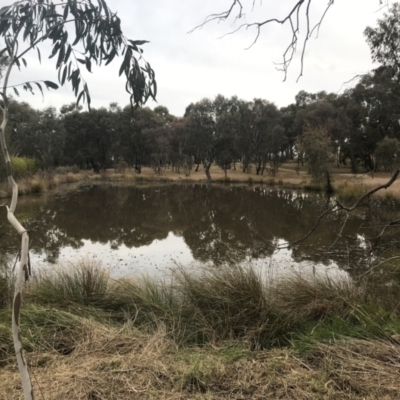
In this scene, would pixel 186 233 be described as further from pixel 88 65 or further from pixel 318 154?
pixel 318 154

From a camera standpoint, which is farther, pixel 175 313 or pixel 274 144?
pixel 274 144

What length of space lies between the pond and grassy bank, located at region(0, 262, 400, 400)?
0.67 meters

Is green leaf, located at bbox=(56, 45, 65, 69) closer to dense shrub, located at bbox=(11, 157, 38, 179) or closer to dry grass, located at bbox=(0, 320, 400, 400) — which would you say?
dry grass, located at bbox=(0, 320, 400, 400)

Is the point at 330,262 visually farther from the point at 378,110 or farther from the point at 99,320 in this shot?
the point at 378,110

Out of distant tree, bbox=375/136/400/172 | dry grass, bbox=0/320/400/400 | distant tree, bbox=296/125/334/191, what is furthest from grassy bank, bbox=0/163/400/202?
dry grass, bbox=0/320/400/400

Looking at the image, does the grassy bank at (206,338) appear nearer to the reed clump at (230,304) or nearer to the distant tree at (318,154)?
the reed clump at (230,304)

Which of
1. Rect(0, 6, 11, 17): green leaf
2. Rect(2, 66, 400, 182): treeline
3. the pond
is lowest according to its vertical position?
A: the pond

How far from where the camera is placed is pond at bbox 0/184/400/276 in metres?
8.27

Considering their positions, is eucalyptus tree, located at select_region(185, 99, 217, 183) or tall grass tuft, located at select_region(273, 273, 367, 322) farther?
eucalyptus tree, located at select_region(185, 99, 217, 183)

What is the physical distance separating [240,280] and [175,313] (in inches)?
30.4

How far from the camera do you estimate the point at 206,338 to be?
138 inches

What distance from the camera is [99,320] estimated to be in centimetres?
371

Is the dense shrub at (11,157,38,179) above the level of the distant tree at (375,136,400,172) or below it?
below

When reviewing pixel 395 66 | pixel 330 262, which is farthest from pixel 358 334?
pixel 395 66
